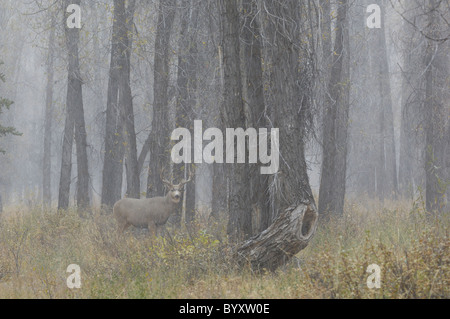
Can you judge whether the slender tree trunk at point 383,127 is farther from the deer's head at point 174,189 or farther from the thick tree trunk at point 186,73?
Answer: the deer's head at point 174,189

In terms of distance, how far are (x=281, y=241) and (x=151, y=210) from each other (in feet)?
17.3

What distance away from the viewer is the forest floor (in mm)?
6160

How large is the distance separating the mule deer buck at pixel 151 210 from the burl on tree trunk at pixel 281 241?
4.50m

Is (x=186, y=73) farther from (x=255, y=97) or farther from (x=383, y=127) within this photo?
(x=383, y=127)

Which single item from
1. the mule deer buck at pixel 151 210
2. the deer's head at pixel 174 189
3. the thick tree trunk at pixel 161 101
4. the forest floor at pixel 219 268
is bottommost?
the forest floor at pixel 219 268

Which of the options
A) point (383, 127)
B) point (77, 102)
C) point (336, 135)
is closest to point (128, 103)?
point (77, 102)

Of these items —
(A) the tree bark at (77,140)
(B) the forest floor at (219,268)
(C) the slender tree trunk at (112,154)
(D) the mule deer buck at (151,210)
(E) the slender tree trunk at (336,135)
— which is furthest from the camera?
(A) the tree bark at (77,140)

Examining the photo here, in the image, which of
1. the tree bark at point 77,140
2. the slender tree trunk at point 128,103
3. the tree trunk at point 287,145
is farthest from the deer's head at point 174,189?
the tree bark at point 77,140

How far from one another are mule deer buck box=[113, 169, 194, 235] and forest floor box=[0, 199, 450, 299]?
4.11 feet

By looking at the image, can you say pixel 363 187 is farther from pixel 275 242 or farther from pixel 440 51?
pixel 275 242

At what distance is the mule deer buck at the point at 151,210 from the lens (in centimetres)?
1210

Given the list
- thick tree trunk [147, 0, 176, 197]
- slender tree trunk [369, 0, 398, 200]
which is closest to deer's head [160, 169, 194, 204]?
thick tree trunk [147, 0, 176, 197]

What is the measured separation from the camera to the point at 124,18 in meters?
13.7
